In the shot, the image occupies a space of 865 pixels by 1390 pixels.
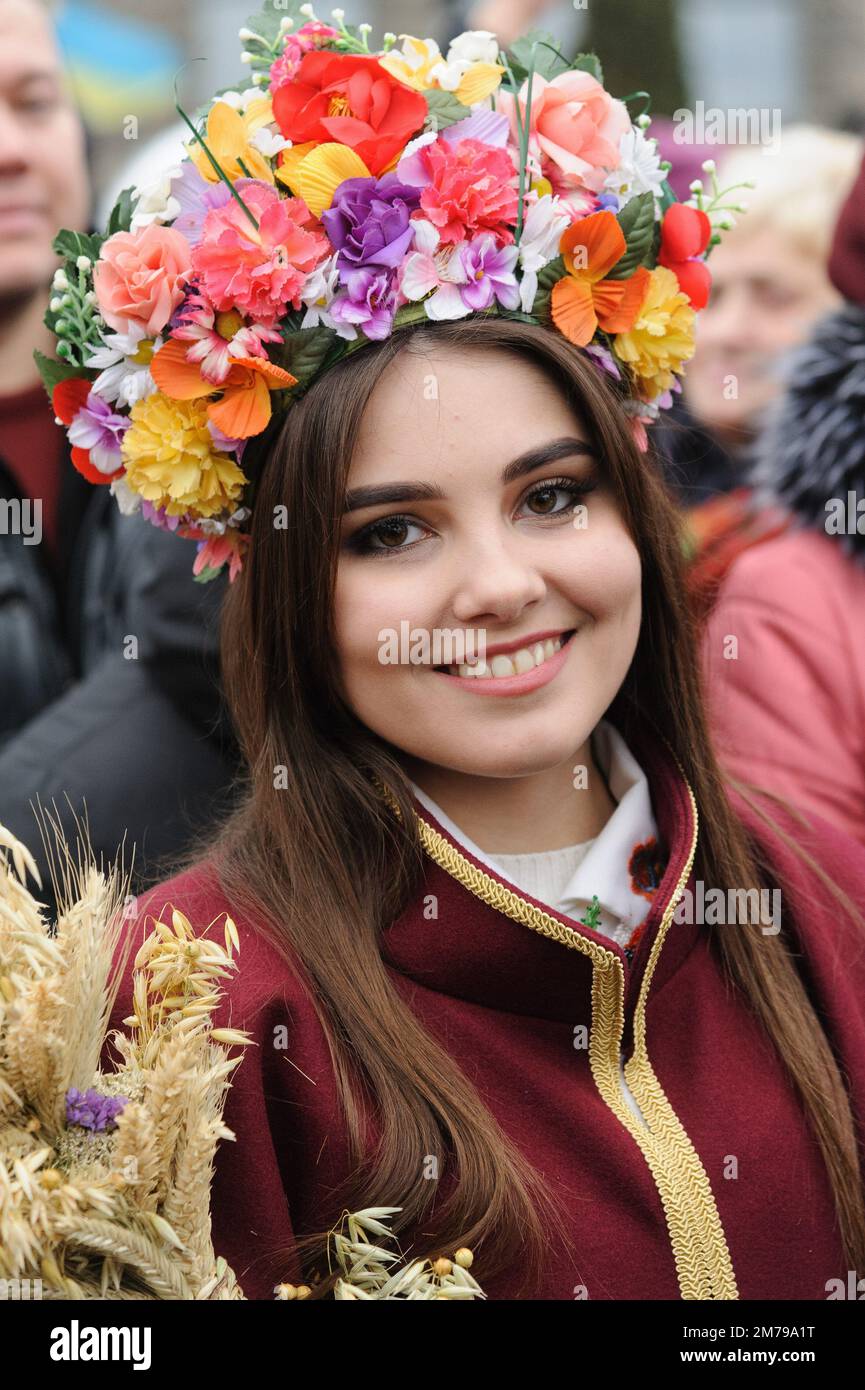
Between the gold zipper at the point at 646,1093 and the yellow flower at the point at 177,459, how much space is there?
18.5 inches

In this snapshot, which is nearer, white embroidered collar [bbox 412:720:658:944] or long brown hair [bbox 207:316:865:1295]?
long brown hair [bbox 207:316:865:1295]

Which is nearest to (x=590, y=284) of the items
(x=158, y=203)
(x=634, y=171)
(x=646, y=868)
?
(x=634, y=171)

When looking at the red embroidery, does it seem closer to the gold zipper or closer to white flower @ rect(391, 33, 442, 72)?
the gold zipper

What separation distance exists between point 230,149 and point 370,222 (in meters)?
0.22

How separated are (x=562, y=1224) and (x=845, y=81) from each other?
39.9ft

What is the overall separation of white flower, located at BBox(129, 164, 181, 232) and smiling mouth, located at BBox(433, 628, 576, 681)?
26.9 inches

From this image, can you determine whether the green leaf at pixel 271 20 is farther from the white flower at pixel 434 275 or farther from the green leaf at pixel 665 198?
the green leaf at pixel 665 198

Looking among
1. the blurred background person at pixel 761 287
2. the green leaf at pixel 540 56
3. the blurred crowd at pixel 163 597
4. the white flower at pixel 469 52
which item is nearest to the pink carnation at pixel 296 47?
the white flower at pixel 469 52

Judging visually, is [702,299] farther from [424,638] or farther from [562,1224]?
[562,1224]

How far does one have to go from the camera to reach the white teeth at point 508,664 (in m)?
2.03

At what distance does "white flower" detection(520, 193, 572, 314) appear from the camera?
2.06m

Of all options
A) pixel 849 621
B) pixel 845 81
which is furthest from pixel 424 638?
pixel 845 81

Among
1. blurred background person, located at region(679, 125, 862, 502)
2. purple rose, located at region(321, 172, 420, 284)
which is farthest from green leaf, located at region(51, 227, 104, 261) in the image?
blurred background person, located at region(679, 125, 862, 502)

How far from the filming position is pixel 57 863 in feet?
8.04
